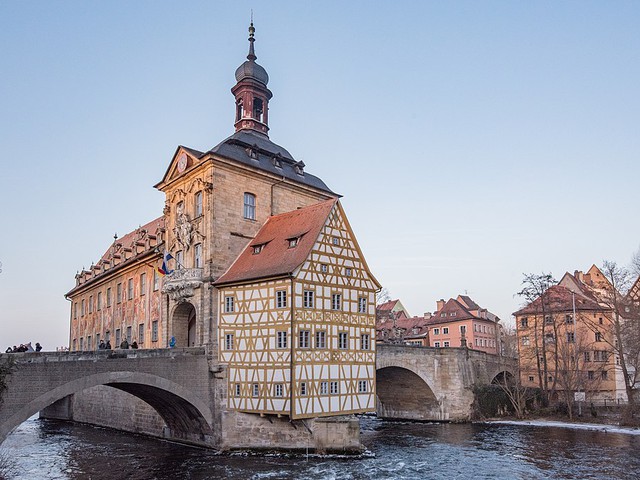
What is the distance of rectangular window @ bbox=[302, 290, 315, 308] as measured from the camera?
27266 mm

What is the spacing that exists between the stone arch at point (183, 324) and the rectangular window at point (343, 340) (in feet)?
29.3

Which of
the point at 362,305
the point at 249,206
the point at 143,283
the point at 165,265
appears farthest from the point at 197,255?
the point at 143,283

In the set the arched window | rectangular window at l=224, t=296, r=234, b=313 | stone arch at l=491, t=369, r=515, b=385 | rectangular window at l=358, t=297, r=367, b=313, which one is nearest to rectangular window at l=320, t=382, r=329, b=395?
rectangular window at l=358, t=297, r=367, b=313

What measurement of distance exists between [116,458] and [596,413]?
30392mm

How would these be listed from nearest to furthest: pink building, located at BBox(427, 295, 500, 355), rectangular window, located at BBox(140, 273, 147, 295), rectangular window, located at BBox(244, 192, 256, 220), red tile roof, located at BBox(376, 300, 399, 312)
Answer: rectangular window, located at BBox(244, 192, 256, 220), rectangular window, located at BBox(140, 273, 147, 295), pink building, located at BBox(427, 295, 500, 355), red tile roof, located at BBox(376, 300, 399, 312)

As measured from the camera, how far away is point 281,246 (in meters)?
29.6

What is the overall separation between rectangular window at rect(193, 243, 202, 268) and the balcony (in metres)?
0.61

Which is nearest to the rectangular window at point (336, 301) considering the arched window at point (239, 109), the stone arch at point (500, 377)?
the arched window at point (239, 109)

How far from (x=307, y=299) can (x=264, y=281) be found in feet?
7.29

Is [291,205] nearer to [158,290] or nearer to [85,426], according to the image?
[158,290]

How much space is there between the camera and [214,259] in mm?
30297

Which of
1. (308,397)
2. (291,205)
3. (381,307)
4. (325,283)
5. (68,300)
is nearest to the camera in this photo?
(308,397)

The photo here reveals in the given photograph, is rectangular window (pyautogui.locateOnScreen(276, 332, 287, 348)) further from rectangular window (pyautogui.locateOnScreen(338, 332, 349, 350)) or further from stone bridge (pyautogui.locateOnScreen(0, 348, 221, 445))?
stone bridge (pyautogui.locateOnScreen(0, 348, 221, 445))

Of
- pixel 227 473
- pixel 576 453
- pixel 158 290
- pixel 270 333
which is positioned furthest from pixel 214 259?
pixel 576 453
